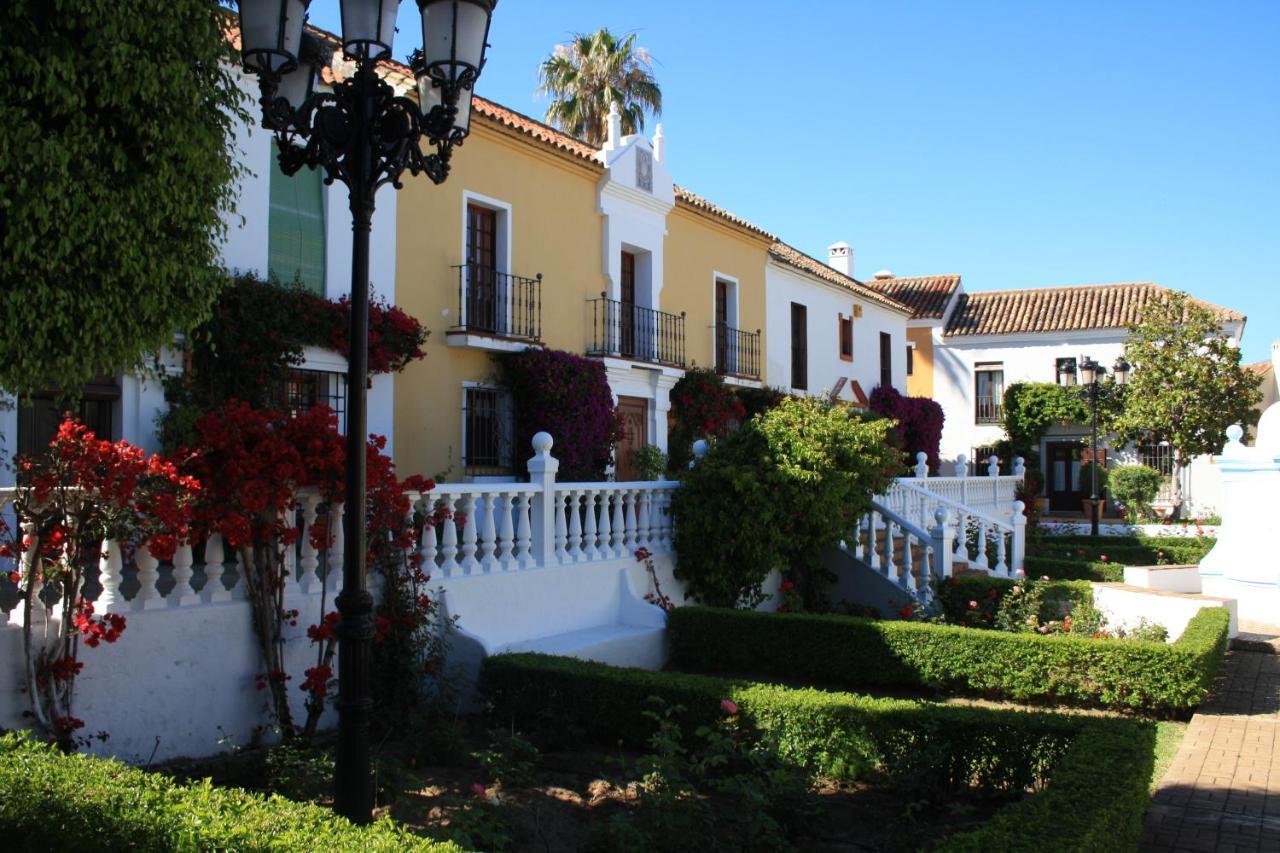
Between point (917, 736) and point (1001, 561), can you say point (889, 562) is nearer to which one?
point (1001, 561)

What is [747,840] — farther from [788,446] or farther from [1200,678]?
[788,446]

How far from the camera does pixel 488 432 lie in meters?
15.2

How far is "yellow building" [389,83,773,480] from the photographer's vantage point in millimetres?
14047

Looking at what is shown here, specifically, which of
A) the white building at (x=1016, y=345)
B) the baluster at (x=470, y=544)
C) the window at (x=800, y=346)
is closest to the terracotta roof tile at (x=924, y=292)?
the white building at (x=1016, y=345)

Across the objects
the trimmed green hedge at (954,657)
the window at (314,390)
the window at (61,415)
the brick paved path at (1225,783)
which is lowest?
the brick paved path at (1225,783)

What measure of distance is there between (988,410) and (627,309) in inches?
949

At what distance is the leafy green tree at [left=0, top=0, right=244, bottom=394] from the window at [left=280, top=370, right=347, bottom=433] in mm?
6383

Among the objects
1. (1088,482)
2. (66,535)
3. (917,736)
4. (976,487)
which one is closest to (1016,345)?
(1088,482)

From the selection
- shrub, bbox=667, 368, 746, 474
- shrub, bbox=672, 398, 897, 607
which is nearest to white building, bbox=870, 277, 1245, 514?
shrub, bbox=667, 368, 746, 474

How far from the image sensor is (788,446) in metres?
10.9

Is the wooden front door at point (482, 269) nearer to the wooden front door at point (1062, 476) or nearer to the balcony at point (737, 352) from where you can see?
the balcony at point (737, 352)

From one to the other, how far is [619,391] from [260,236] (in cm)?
729

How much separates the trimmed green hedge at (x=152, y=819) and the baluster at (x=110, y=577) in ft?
5.21

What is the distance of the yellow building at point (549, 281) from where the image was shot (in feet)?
46.1
